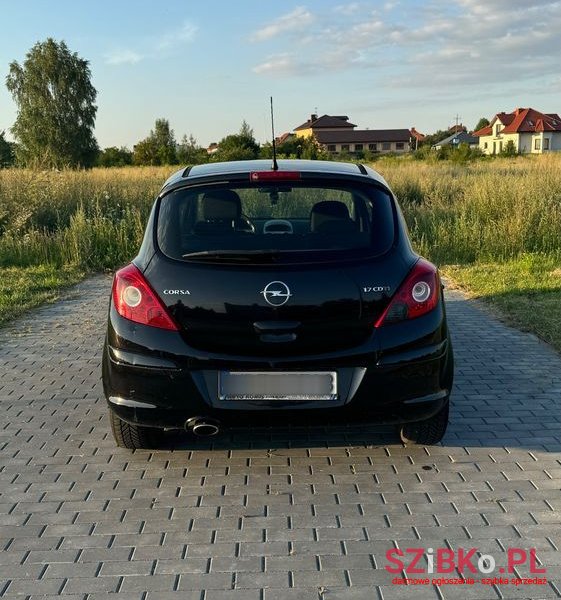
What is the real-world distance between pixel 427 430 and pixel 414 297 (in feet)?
3.08

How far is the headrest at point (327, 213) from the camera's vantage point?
3.94 meters

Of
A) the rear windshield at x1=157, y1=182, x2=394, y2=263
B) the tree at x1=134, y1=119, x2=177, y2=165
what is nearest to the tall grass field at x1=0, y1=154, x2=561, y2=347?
the rear windshield at x1=157, y1=182, x2=394, y2=263

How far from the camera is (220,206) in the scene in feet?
13.3

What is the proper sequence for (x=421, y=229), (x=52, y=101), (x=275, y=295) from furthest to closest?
(x=52, y=101)
(x=421, y=229)
(x=275, y=295)

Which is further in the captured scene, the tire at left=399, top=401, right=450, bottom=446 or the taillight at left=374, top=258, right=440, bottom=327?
the tire at left=399, top=401, right=450, bottom=446

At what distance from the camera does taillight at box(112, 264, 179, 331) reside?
3.51 metres

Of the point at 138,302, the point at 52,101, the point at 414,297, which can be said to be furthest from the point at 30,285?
the point at 52,101

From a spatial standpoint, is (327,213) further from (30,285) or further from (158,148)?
(158,148)

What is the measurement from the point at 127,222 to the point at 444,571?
11309mm

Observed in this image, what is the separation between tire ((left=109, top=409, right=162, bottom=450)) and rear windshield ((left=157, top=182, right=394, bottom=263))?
1.11 m

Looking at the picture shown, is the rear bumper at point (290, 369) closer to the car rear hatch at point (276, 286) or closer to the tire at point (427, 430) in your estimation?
the car rear hatch at point (276, 286)

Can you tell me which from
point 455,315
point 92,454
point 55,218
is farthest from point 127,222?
point 92,454

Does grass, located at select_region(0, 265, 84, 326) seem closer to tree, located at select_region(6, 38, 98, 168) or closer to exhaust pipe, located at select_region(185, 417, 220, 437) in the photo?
exhaust pipe, located at select_region(185, 417, 220, 437)

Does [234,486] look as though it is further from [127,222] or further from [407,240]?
[127,222]
